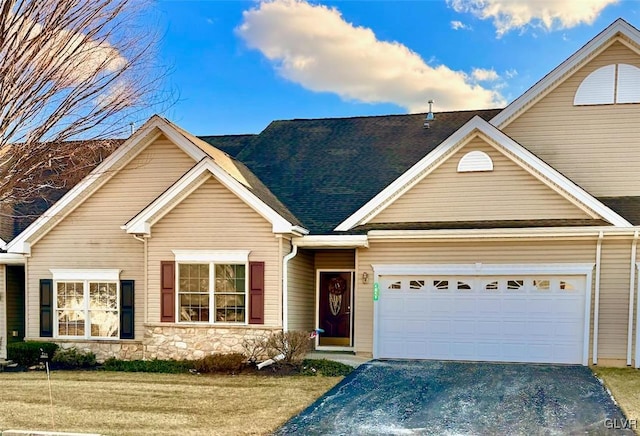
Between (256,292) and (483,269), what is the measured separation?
499 centimetres

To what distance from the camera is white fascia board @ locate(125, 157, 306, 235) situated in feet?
38.6

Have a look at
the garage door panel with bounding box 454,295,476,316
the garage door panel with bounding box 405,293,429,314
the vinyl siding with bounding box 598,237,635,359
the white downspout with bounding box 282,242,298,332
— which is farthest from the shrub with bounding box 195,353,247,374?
the vinyl siding with bounding box 598,237,635,359

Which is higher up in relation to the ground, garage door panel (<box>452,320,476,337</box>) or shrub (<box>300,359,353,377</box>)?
garage door panel (<box>452,320,476,337</box>)

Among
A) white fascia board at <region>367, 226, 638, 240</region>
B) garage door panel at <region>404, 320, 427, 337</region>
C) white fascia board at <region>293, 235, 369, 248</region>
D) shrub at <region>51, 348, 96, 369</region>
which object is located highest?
white fascia board at <region>367, 226, 638, 240</region>

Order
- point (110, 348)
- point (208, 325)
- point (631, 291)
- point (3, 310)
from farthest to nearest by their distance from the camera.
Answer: point (3, 310) < point (110, 348) < point (208, 325) < point (631, 291)

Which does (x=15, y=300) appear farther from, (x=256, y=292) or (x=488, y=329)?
(x=488, y=329)

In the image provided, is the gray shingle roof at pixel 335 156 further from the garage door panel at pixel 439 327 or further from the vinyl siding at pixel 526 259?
the garage door panel at pixel 439 327

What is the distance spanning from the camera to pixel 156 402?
8617 millimetres

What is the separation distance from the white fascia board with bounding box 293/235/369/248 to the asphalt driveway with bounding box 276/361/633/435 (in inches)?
109

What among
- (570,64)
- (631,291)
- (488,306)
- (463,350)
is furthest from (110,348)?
(570,64)

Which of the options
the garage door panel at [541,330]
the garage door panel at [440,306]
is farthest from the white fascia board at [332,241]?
the garage door panel at [541,330]

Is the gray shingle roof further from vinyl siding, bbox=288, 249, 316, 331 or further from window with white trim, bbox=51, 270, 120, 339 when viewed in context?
window with white trim, bbox=51, 270, 120, 339

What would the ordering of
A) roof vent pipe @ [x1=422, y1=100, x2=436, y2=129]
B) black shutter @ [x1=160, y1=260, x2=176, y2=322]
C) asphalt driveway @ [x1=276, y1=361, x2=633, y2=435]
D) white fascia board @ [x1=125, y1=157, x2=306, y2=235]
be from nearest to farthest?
asphalt driveway @ [x1=276, y1=361, x2=633, y2=435]
white fascia board @ [x1=125, y1=157, x2=306, y2=235]
black shutter @ [x1=160, y1=260, x2=176, y2=322]
roof vent pipe @ [x1=422, y1=100, x2=436, y2=129]

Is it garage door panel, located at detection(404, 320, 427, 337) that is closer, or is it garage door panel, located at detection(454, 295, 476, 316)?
garage door panel, located at detection(454, 295, 476, 316)
